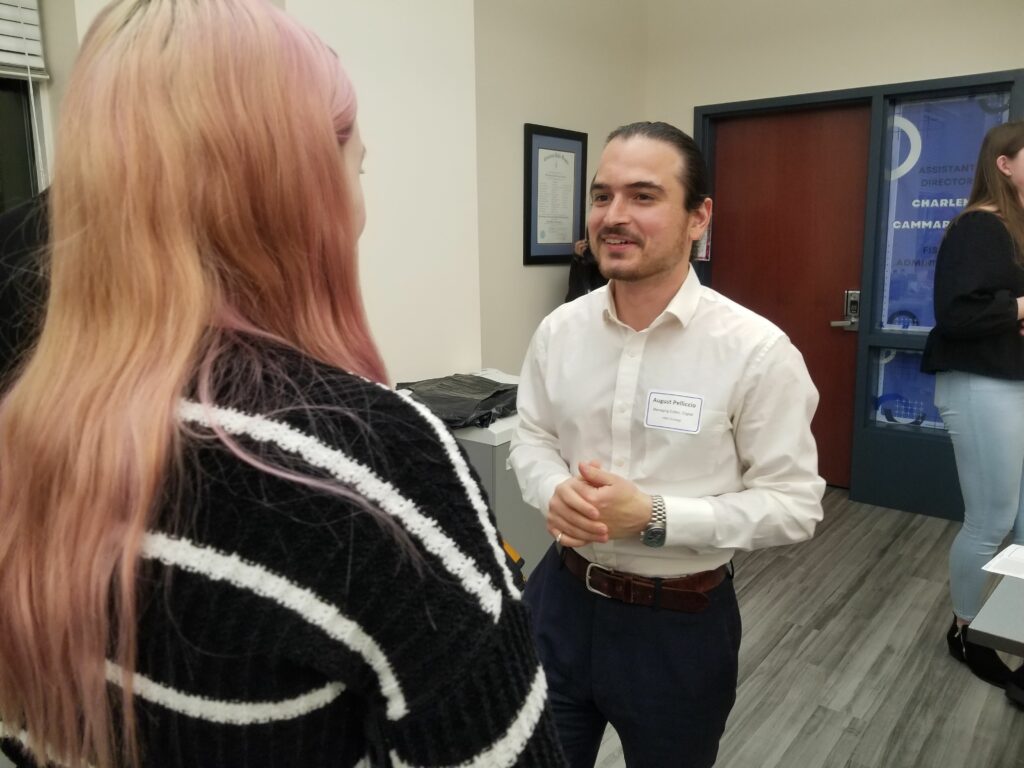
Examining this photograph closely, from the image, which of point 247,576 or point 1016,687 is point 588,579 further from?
point 1016,687

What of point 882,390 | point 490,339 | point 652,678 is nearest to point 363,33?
point 490,339

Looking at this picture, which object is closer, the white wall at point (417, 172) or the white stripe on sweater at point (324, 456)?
the white stripe on sweater at point (324, 456)

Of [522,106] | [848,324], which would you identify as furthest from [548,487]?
[848,324]

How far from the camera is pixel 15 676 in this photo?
20.4 inches

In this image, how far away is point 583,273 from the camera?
12.6 ft

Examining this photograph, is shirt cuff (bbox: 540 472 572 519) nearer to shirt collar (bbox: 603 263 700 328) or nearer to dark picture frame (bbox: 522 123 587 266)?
shirt collar (bbox: 603 263 700 328)

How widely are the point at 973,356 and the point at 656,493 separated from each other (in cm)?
148

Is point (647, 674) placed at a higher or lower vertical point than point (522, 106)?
lower

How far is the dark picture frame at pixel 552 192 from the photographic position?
371cm

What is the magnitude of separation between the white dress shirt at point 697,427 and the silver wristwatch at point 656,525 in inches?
0.6

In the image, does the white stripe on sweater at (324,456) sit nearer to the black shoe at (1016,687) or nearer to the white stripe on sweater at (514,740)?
the white stripe on sweater at (514,740)

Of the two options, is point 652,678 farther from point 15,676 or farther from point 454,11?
point 454,11

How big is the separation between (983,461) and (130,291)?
2.47m

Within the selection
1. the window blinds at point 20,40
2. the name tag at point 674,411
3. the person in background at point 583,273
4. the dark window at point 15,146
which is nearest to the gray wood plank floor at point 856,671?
the name tag at point 674,411
